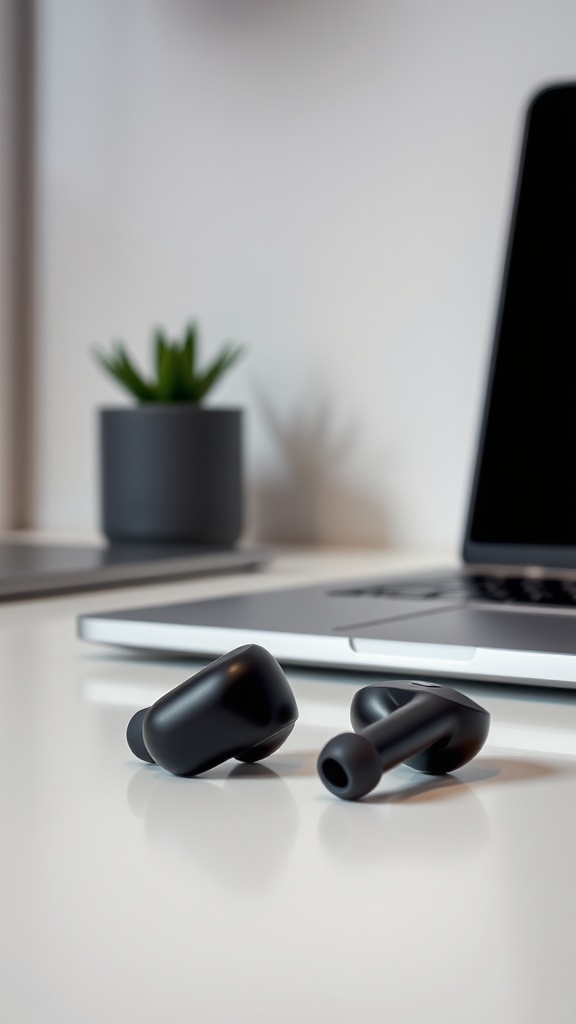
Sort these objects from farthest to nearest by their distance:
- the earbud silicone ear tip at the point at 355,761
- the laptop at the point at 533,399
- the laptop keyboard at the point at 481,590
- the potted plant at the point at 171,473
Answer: the potted plant at the point at 171,473
the laptop at the point at 533,399
the laptop keyboard at the point at 481,590
the earbud silicone ear tip at the point at 355,761

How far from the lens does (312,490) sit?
1.40 meters

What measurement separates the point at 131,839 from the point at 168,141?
1292 millimetres

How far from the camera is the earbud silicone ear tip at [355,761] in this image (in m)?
0.34

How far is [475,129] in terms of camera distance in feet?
4.12

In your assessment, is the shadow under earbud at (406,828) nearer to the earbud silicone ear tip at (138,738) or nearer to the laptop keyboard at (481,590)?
the earbud silicone ear tip at (138,738)

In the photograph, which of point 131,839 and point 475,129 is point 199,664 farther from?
point 475,129

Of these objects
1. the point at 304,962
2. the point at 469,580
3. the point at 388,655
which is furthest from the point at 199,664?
the point at 304,962

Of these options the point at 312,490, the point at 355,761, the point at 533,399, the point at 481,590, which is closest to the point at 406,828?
the point at 355,761

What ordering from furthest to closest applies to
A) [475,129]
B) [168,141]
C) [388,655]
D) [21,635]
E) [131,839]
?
[168,141], [475,129], [21,635], [388,655], [131,839]

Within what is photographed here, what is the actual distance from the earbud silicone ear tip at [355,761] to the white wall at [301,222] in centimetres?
95

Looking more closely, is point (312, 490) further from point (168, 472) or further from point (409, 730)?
point (409, 730)

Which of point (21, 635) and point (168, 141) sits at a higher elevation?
point (168, 141)

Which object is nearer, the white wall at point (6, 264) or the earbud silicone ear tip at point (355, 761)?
the earbud silicone ear tip at point (355, 761)

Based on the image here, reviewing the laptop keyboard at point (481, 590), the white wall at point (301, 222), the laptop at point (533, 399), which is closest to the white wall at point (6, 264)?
the white wall at point (301, 222)
